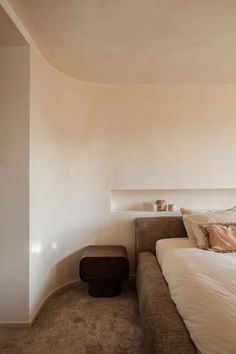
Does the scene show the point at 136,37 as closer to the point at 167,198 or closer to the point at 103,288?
the point at 167,198

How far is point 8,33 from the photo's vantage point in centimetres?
179

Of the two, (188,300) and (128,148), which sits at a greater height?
(128,148)

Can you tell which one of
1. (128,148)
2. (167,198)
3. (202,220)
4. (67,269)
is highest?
(128,148)

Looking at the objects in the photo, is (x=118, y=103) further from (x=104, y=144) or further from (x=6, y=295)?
(x=6, y=295)

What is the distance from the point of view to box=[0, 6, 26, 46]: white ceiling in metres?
1.59

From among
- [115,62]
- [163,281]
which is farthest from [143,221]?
[115,62]

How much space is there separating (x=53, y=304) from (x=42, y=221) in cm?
84

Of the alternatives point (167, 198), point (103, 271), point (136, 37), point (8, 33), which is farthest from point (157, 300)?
point (8, 33)

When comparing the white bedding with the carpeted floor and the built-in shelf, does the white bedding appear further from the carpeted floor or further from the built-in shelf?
the built-in shelf

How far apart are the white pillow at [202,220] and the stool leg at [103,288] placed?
0.93m

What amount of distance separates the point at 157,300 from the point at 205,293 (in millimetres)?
366

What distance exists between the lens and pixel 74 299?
8.07 ft

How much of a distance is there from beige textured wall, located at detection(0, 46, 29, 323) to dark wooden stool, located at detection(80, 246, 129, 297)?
616mm

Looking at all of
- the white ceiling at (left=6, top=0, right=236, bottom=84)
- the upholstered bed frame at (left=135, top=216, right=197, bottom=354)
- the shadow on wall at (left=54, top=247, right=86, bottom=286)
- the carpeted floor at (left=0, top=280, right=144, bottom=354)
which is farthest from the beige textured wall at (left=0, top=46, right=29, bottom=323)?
the upholstered bed frame at (left=135, top=216, right=197, bottom=354)
